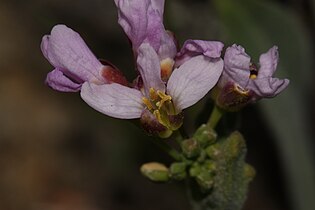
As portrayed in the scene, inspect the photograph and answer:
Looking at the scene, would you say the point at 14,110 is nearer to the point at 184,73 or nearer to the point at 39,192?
the point at 39,192

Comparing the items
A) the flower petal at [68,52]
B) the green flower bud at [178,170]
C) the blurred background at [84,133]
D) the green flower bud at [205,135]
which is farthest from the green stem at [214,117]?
the blurred background at [84,133]

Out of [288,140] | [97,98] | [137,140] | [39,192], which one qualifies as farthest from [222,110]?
[39,192]

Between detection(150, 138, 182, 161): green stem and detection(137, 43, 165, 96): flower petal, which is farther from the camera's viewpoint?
detection(150, 138, 182, 161): green stem

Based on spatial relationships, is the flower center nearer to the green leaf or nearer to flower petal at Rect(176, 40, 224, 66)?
flower petal at Rect(176, 40, 224, 66)

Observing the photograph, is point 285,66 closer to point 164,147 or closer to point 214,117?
point 214,117

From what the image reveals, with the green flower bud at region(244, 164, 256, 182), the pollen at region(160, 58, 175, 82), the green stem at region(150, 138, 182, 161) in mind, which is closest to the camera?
the pollen at region(160, 58, 175, 82)

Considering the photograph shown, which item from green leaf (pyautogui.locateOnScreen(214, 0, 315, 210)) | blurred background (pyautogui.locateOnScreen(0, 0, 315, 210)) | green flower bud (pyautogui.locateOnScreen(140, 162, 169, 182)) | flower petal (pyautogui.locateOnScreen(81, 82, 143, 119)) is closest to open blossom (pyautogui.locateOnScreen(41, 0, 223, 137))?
flower petal (pyautogui.locateOnScreen(81, 82, 143, 119))

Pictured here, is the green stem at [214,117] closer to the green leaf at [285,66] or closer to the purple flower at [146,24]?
the purple flower at [146,24]

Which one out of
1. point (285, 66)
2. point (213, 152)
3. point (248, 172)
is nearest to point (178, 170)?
point (213, 152)
